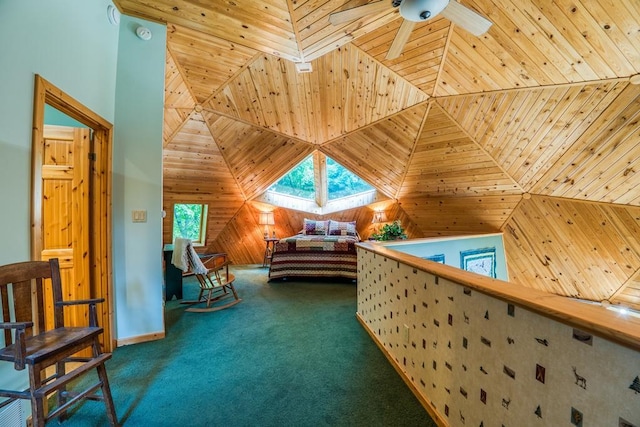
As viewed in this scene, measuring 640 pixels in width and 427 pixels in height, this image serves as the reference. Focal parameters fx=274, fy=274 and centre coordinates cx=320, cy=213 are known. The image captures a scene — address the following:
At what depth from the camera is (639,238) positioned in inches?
132

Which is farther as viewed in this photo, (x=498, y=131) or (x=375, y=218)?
(x=375, y=218)

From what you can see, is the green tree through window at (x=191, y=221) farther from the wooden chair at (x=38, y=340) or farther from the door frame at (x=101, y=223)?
the wooden chair at (x=38, y=340)

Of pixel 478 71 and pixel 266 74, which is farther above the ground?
pixel 266 74

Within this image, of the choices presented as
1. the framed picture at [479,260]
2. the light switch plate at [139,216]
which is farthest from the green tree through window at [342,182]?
the light switch plate at [139,216]

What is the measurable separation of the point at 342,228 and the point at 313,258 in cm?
171

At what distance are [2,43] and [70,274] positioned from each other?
1761 millimetres

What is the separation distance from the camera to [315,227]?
21.9 ft

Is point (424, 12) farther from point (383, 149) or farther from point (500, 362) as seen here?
point (383, 149)

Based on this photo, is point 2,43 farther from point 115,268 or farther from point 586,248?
point 586,248

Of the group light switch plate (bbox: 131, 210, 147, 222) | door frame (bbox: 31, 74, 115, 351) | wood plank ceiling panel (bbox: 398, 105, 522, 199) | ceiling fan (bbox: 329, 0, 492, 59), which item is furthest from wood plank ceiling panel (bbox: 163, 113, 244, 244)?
wood plank ceiling panel (bbox: 398, 105, 522, 199)

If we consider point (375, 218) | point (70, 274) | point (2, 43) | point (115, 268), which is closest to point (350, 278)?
point (375, 218)

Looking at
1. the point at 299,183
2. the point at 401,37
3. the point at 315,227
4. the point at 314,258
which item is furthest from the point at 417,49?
the point at 299,183

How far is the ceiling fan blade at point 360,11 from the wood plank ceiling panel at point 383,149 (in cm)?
196

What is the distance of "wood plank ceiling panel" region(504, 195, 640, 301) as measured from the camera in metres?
3.49
